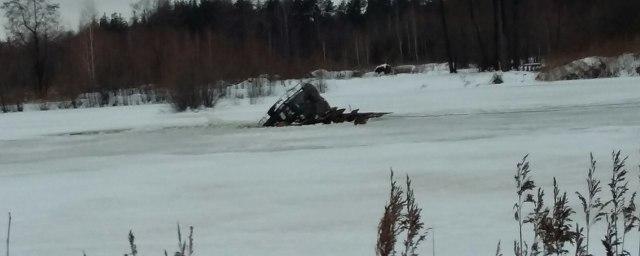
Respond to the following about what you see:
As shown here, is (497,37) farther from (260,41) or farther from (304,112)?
(304,112)

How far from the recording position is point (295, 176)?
7.05 metres

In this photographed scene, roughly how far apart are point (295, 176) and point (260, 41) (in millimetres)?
37557

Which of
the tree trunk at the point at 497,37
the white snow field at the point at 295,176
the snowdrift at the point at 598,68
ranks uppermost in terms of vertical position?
the tree trunk at the point at 497,37

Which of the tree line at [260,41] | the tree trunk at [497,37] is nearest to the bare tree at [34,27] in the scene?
the tree line at [260,41]

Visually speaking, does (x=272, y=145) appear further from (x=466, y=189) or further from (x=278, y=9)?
(x=278, y=9)

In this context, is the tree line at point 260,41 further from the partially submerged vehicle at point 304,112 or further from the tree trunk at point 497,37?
the partially submerged vehicle at point 304,112

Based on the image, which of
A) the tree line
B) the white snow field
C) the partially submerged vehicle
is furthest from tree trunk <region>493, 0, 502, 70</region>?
the partially submerged vehicle

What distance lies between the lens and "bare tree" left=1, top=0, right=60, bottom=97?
4166 centimetres

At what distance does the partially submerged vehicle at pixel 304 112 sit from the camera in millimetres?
13953

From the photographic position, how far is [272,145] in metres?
10.2

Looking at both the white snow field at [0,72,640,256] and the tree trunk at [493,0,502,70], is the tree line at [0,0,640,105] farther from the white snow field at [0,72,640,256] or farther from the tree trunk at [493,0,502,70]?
the white snow field at [0,72,640,256]

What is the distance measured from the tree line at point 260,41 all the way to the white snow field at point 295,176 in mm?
9473

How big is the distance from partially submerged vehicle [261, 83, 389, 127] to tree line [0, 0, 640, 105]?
6.94m

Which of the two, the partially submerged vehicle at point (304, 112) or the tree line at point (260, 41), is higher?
the tree line at point (260, 41)
